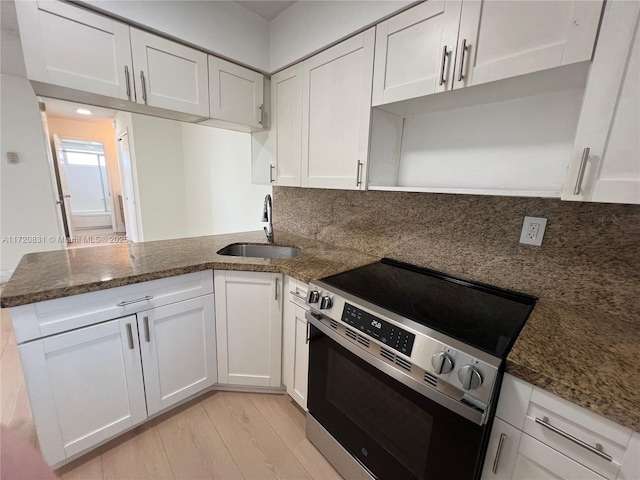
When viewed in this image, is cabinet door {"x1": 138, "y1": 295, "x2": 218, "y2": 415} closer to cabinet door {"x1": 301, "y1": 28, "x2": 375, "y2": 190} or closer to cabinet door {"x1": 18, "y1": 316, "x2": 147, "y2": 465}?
cabinet door {"x1": 18, "y1": 316, "x2": 147, "y2": 465}

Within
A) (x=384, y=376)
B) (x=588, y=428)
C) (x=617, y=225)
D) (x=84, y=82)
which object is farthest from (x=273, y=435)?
(x=84, y=82)

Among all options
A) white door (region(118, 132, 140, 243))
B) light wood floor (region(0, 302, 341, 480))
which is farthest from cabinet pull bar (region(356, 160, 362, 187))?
white door (region(118, 132, 140, 243))

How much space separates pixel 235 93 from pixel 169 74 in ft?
1.37

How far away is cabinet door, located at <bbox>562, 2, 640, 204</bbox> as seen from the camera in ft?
2.44

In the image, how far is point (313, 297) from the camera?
1.25 m

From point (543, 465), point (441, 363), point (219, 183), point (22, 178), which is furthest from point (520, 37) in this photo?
point (22, 178)

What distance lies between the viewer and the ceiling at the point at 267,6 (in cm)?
172

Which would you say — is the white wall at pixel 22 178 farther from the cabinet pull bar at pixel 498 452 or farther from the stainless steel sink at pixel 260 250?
the cabinet pull bar at pixel 498 452

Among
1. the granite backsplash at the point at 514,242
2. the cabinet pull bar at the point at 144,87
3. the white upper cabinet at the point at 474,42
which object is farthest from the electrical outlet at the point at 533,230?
the cabinet pull bar at the point at 144,87

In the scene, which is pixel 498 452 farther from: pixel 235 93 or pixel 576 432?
pixel 235 93

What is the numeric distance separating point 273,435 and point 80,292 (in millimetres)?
1205

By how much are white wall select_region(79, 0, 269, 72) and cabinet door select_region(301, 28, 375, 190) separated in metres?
0.48

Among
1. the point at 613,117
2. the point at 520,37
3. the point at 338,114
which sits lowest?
the point at 613,117

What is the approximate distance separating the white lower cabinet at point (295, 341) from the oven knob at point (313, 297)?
5.4 inches
